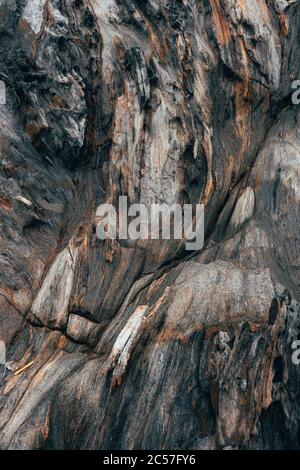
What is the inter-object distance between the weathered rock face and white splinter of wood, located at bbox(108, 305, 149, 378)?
62 millimetres

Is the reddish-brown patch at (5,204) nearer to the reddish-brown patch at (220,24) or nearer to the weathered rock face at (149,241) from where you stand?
the weathered rock face at (149,241)

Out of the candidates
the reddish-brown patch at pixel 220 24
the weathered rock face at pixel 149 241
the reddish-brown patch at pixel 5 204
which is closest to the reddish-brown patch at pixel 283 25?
the weathered rock face at pixel 149 241

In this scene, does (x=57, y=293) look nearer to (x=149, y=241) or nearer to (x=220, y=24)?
(x=149, y=241)

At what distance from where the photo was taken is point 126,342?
66.6 feet

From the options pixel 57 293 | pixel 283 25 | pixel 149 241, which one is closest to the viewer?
pixel 57 293

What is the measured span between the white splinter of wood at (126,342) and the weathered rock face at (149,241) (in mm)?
62

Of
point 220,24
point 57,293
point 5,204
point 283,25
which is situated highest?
point 283,25

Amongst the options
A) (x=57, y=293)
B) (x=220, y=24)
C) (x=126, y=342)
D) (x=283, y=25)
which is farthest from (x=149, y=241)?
(x=283, y=25)

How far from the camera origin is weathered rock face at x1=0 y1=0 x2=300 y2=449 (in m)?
19.5

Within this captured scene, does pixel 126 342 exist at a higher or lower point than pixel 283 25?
lower

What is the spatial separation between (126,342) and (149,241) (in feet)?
15.6

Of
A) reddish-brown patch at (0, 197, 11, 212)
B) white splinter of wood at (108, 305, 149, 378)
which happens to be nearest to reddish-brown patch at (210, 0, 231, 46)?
reddish-brown patch at (0, 197, 11, 212)

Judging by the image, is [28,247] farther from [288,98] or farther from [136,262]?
[288,98]
